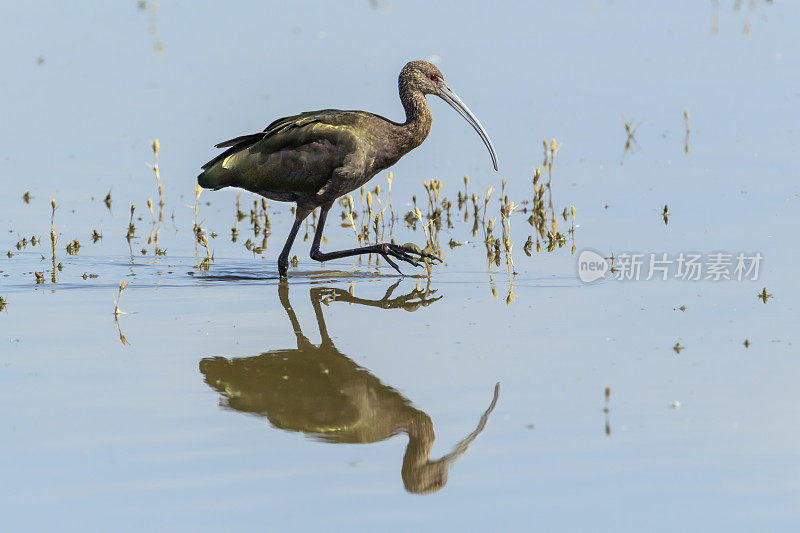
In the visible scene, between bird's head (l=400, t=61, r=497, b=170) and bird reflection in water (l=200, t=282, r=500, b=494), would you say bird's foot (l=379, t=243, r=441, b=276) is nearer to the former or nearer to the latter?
bird's head (l=400, t=61, r=497, b=170)

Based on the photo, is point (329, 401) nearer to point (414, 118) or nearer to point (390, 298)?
point (390, 298)

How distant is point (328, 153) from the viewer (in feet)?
30.5

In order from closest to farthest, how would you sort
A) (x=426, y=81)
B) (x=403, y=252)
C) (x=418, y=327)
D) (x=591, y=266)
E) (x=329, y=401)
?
(x=329, y=401) → (x=418, y=327) → (x=591, y=266) → (x=403, y=252) → (x=426, y=81)

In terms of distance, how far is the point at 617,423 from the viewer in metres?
6.02

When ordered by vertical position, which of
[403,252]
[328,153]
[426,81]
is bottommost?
[403,252]

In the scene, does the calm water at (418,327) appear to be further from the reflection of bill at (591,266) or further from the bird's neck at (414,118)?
the bird's neck at (414,118)

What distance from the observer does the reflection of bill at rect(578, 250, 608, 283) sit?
9141mm

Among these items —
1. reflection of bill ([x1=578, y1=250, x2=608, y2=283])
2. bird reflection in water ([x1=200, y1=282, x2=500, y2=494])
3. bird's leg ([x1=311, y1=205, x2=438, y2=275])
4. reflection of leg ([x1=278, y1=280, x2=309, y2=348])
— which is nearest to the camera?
bird reflection in water ([x1=200, y1=282, x2=500, y2=494])

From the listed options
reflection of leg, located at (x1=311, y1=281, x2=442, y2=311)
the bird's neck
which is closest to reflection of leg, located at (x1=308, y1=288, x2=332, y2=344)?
reflection of leg, located at (x1=311, y1=281, x2=442, y2=311)

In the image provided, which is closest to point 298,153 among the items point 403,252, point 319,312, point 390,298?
point 403,252

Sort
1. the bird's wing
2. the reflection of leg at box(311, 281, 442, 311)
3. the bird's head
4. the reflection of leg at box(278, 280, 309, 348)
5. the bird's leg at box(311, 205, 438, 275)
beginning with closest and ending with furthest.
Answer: the reflection of leg at box(278, 280, 309, 348) < the reflection of leg at box(311, 281, 442, 311) < the bird's wing < the bird's leg at box(311, 205, 438, 275) < the bird's head

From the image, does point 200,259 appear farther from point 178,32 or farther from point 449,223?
point 178,32

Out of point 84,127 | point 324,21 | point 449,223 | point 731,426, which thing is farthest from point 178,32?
point 731,426

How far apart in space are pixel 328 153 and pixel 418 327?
197cm
